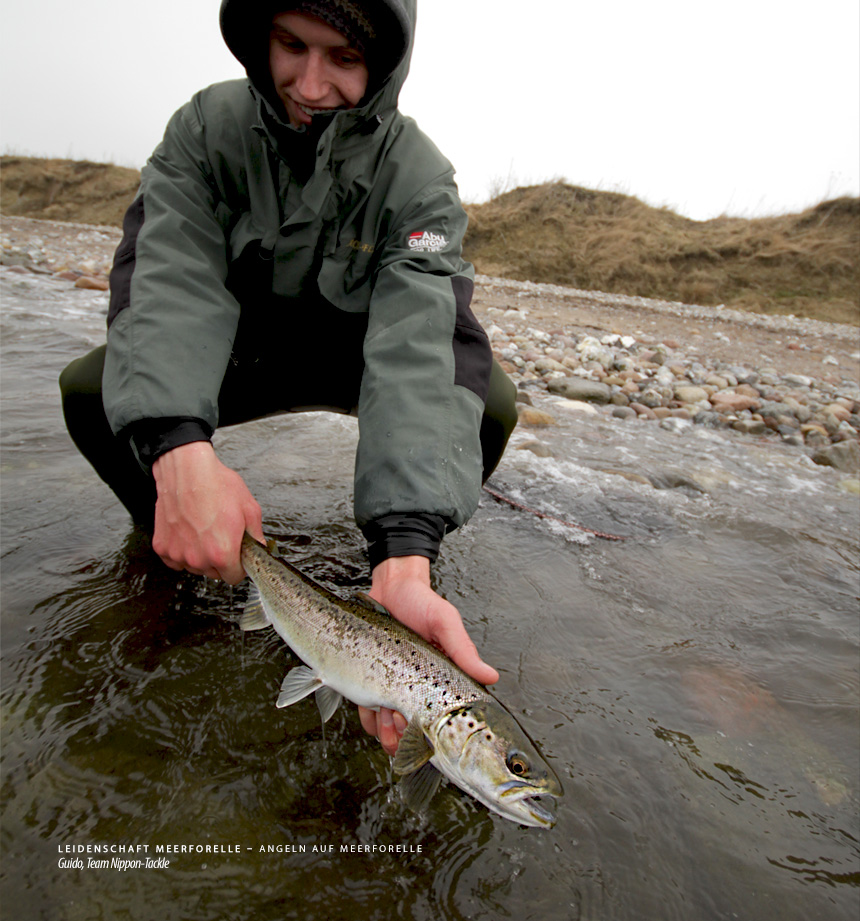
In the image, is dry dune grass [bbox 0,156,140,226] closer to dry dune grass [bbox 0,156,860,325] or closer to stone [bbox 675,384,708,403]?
dry dune grass [bbox 0,156,860,325]

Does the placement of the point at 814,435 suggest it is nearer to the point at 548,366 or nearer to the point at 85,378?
the point at 548,366

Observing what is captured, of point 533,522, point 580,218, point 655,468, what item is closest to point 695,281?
point 580,218

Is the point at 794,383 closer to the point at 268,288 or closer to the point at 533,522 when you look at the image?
the point at 533,522

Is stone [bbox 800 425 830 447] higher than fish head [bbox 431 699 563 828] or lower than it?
lower

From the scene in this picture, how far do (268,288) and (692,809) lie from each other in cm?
242

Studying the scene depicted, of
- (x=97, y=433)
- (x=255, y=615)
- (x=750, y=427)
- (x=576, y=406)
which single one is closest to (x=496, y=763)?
(x=255, y=615)

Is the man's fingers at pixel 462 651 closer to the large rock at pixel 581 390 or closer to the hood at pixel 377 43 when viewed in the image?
the hood at pixel 377 43

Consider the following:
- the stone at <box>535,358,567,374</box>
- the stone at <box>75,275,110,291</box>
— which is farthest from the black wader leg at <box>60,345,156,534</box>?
the stone at <box>75,275,110,291</box>

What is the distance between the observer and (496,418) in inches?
102

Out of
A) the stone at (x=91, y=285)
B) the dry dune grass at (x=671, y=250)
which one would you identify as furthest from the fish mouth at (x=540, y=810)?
the dry dune grass at (x=671, y=250)

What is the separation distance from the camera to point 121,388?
6.29ft

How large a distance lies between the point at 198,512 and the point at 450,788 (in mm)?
1146

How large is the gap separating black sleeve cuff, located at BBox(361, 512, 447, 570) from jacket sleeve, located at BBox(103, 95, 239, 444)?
27.3 inches

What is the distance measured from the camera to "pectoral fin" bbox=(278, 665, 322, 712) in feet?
5.67
